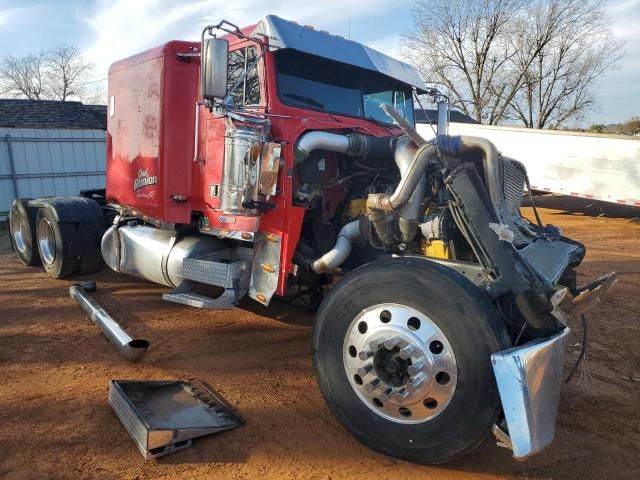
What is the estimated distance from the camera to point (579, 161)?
14.8 metres

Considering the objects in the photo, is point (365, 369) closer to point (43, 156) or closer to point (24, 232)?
point (24, 232)

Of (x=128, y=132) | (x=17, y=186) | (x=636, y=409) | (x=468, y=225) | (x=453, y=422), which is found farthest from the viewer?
(x=17, y=186)

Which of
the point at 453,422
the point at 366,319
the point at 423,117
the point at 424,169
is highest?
the point at 423,117

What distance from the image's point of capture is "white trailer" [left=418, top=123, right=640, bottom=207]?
548 inches

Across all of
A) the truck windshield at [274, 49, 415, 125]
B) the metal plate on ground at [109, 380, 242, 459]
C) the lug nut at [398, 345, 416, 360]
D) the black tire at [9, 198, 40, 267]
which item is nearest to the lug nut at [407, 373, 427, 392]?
the lug nut at [398, 345, 416, 360]

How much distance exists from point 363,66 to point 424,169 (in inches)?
74.9

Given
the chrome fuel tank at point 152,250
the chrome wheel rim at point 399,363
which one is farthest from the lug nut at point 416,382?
the chrome fuel tank at point 152,250

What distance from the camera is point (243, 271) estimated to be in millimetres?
4801

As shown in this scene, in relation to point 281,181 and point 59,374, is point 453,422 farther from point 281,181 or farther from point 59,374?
point 59,374

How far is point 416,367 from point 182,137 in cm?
345

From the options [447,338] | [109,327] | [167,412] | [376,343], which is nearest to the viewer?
[447,338]

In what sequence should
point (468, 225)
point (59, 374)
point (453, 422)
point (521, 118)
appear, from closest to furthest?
1. point (453, 422)
2. point (468, 225)
3. point (59, 374)
4. point (521, 118)

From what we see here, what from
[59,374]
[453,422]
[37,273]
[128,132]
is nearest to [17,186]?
[37,273]

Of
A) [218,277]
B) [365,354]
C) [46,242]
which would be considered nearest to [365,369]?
[365,354]
